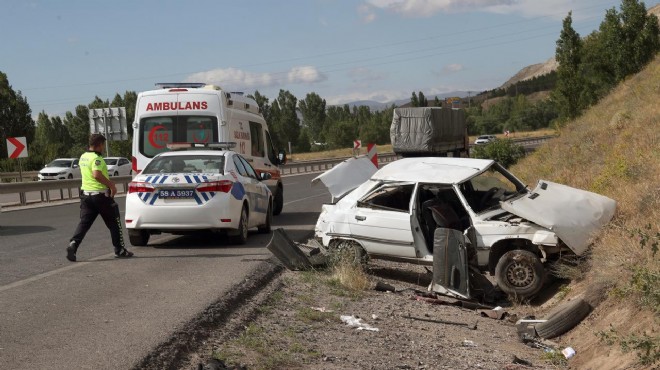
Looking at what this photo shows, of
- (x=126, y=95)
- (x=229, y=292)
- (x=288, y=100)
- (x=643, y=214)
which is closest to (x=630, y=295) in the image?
(x=643, y=214)

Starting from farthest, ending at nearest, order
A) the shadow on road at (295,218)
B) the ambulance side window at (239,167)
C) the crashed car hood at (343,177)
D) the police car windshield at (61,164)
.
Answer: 1. the police car windshield at (61,164)
2. the shadow on road at (295,218)
3. the ambulance side window at (239,167)
4. the crashed car hood at (343,177)

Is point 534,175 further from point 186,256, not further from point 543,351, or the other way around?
point 543,351

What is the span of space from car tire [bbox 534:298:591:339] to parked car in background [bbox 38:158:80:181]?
36298 millimetres

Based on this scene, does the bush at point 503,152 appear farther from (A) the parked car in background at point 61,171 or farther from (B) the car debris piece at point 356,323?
(B) the car debris piece at point 356,323

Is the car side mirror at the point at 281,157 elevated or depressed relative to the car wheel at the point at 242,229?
elevated

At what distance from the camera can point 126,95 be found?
99.1m

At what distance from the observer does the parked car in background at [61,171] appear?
41.7 m

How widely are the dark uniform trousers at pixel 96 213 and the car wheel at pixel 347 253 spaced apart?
10.1 feet

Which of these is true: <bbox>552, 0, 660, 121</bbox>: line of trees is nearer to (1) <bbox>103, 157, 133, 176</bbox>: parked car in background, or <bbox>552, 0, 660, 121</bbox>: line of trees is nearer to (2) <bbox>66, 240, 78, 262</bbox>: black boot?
(1) <bbox>103, 157, 133, 176</bbox>: parked car in background

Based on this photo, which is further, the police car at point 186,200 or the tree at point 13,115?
the tree at point 13,115

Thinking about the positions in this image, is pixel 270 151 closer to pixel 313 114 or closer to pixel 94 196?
pixel 94 196

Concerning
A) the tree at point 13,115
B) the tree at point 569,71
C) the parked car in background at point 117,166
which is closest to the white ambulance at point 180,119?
the parked car in background at point 117,166

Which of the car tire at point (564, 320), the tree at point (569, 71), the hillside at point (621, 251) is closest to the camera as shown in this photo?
the hillside at point (621, 251)

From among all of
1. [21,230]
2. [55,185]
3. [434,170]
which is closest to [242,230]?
[434,170]
